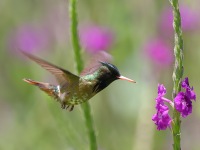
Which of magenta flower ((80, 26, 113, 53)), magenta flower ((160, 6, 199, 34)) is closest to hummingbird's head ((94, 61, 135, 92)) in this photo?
magenta flower ((80, 26, 113, 53))

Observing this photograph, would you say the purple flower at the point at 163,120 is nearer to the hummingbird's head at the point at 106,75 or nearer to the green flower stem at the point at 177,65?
the green flower stem at the point at 177,65

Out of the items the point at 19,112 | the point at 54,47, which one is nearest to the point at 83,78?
the point at 19,112

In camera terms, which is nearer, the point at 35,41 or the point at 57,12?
the point at 35,41

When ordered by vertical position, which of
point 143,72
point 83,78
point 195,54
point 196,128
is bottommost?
point 196,128

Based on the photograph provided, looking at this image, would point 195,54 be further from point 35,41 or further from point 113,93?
point 35,41

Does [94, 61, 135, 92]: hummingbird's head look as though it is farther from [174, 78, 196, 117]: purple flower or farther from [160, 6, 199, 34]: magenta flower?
[160, 6, 199, 34]: magenta flower

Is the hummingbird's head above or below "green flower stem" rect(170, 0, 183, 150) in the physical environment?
below

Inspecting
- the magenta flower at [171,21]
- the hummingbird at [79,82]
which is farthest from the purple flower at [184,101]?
the magenta flower at [171,21]

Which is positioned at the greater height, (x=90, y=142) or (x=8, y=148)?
(x=90, y=142)
